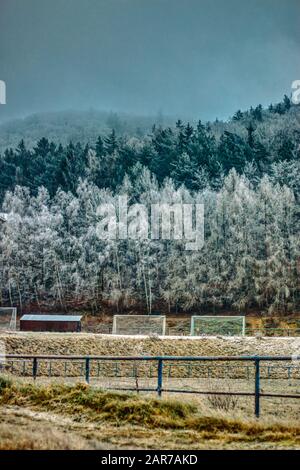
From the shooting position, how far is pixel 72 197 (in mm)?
62375

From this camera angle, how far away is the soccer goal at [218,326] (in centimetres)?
3978

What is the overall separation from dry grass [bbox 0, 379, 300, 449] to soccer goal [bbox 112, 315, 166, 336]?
1234 inches

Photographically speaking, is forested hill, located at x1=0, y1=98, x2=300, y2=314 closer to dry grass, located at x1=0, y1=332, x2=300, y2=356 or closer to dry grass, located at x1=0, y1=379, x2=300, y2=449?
dry grass, located at x1=0, y1=332, x2=300, y2=356

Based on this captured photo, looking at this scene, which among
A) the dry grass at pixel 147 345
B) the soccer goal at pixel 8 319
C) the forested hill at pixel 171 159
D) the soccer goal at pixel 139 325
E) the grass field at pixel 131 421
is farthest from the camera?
the forested hill at pixel 171 159

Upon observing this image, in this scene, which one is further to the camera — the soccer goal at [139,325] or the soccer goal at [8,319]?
the soccer goal at [8,319]

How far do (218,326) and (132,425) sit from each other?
1348 inches

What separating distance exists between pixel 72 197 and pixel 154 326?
25202mm

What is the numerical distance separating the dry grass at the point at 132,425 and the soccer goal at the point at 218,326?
31257 millimetres

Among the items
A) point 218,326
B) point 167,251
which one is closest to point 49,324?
point 218,326

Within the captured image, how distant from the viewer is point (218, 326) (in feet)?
135

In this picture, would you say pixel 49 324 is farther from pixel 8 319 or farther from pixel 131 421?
pixel 131 421

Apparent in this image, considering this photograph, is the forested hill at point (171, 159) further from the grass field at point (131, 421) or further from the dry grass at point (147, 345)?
the grass field at point (131, 421)

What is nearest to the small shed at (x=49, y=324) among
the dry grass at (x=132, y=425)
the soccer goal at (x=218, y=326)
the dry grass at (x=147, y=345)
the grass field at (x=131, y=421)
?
the dry grass at (x=147, y=345)

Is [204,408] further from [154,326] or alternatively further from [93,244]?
[93,244]
